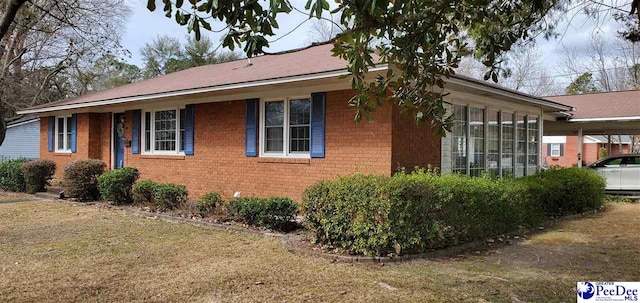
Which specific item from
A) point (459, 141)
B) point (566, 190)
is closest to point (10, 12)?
point (459, 141)

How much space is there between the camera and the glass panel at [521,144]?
46.0 feet

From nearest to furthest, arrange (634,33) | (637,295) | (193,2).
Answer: (193,2) → (637,295) → (634,33)

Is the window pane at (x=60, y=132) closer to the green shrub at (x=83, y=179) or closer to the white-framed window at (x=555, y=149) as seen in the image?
the green shrub at (x=83, y=179)

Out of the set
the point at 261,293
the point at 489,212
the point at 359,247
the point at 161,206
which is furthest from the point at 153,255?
the point at 489,212

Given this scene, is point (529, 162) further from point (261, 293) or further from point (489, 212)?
point (261, 293)

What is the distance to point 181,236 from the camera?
7.88m

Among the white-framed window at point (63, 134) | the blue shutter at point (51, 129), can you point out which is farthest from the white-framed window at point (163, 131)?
the blue shutter at point (51, 129)

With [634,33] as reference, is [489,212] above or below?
below

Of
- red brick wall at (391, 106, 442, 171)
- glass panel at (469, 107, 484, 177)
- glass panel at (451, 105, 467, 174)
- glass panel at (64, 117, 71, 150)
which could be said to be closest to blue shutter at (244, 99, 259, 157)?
red brick wall at (391, 106, 442, 171)

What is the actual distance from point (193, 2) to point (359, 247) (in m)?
4.06

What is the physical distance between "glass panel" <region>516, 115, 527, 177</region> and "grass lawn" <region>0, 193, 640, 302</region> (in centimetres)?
531

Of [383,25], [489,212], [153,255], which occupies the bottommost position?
[153,255]

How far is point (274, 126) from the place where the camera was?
11.0 metres

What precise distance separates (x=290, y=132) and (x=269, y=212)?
A: 2.90 meters
